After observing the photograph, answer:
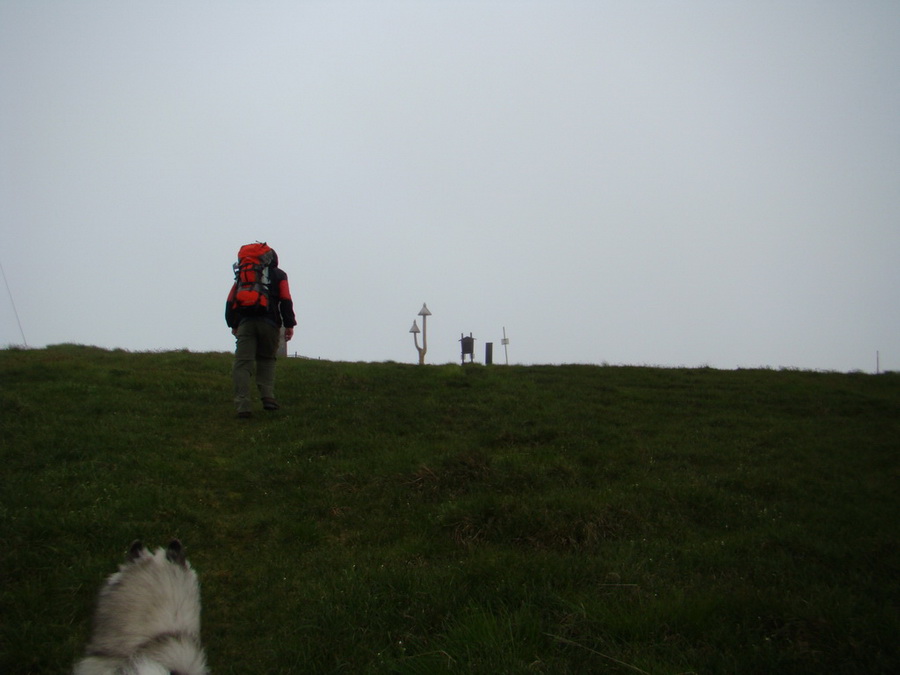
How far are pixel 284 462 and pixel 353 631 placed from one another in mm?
4400

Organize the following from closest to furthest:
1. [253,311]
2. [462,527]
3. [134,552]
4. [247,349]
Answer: [134,552], [462,527], [253,311], [247,349]

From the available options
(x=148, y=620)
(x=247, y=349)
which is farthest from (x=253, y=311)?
(x=148, y=620)

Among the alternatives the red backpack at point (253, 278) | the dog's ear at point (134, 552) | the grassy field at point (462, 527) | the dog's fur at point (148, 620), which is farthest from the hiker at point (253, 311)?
the dog's fur at point (148, 620)

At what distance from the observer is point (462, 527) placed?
20.4ft

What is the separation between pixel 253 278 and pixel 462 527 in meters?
6.21

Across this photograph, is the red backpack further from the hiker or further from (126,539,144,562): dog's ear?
(126,539,144,562): dog's ear

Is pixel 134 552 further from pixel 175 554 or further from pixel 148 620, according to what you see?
pixel 148 620

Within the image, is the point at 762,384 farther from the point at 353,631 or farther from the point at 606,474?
the point at 353,631

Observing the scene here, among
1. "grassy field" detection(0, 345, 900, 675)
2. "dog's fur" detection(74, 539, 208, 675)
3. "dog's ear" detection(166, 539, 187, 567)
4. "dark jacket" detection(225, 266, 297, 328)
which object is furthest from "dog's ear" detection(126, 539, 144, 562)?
"dark jacket" detection(225, 266, 297, 328)

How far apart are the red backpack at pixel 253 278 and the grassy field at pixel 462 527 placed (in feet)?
6.23

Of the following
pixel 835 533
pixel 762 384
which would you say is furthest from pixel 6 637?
pixel 762 384

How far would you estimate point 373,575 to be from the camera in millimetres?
5000

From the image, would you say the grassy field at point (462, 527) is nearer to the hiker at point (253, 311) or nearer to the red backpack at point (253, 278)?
the hiker at point (253, 311)

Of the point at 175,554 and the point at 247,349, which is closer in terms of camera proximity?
the point at 175,554
